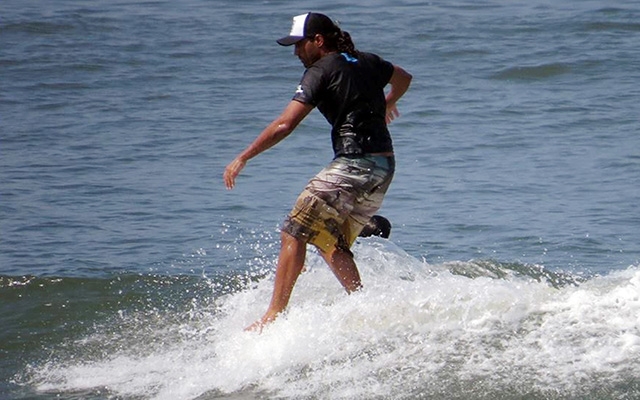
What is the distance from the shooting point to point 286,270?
22.5ft

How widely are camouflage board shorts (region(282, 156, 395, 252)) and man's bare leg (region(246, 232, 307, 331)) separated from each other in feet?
0.18

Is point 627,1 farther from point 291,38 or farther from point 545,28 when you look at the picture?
point 291,38

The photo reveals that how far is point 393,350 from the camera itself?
6660 millimetres

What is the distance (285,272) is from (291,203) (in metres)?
4.20

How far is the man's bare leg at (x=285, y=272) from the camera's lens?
6.84 m

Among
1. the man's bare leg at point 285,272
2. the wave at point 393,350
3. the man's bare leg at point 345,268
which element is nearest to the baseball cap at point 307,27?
the man's bare leg at point 285,272

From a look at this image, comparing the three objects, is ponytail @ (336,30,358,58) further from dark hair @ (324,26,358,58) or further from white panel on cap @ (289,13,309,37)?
white panel on cap @ (289,13,309,37)

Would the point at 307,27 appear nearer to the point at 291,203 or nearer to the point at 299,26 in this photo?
the point at 299,26

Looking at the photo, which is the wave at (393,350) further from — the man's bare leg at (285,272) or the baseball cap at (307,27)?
the baseball cap at (307,27)

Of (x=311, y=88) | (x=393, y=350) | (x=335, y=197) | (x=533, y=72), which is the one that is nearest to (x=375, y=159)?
(x=335, y=197)

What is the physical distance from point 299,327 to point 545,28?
520 inches

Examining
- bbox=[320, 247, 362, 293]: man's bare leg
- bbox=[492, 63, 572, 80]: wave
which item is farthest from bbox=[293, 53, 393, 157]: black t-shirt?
bbox=[492, 63, 572, 80]: wave

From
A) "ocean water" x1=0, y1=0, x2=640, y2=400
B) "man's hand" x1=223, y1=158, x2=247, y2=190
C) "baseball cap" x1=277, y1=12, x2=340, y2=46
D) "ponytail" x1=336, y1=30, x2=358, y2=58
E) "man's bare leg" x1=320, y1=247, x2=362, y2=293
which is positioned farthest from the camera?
"man's bare leg" x1=320, y1=247, x2=362, y2=293

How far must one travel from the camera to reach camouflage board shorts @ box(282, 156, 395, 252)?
269 inches
